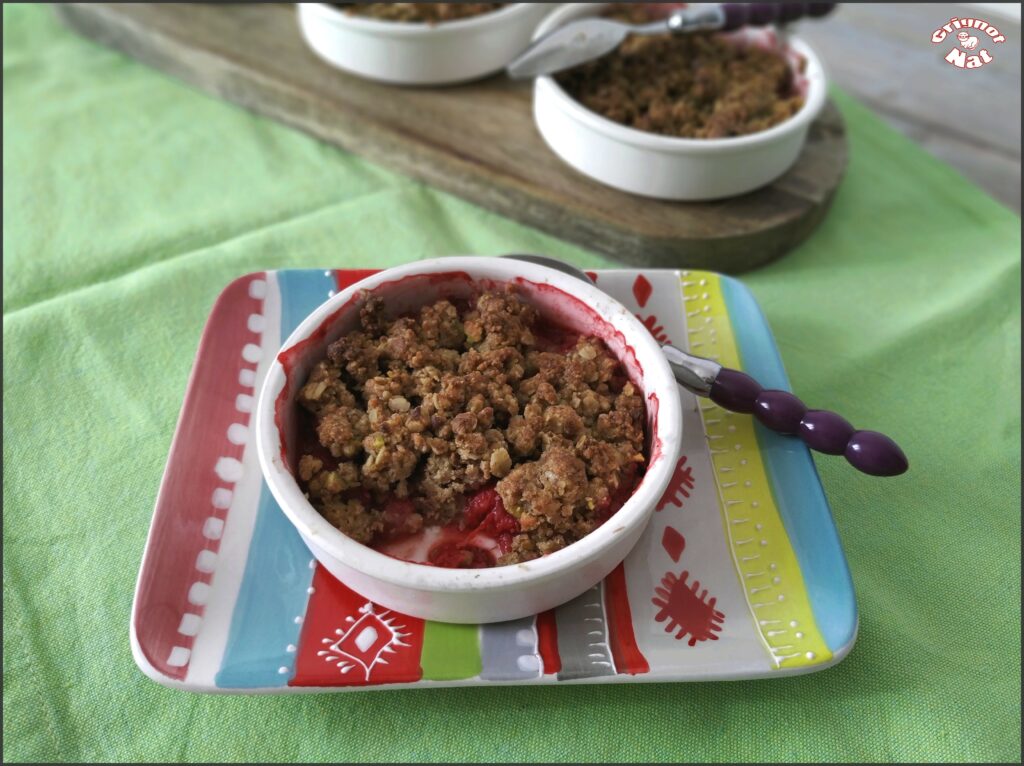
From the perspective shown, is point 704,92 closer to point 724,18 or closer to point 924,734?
point 724,18

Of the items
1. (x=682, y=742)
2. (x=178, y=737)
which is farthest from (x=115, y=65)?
(x=682, y=742)

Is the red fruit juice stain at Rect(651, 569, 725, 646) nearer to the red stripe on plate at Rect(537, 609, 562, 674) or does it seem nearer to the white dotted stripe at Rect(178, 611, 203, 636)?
the red stripe on plate at Rect(537, 609, 562, 674)

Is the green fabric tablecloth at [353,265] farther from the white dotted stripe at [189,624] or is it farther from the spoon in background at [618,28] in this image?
the spoon in background at [618,28]

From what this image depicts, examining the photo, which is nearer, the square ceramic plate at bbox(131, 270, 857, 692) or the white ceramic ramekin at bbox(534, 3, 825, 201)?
the square ceramic plate at bbox(131, 270, 857, 692)

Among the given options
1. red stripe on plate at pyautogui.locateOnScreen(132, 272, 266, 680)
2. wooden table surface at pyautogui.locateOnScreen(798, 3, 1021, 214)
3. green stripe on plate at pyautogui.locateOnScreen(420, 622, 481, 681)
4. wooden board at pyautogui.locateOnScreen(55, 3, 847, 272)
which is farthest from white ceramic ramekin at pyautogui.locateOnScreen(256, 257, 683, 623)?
wooden table surface at pyautogui.locateOnScreen(798, 3, 1021, 214)

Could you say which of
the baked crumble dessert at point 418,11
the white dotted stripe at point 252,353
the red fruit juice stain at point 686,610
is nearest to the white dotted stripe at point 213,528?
the white dotted stripe at point 252,353

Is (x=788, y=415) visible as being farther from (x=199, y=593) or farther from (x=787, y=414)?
(x=199, y=593)
